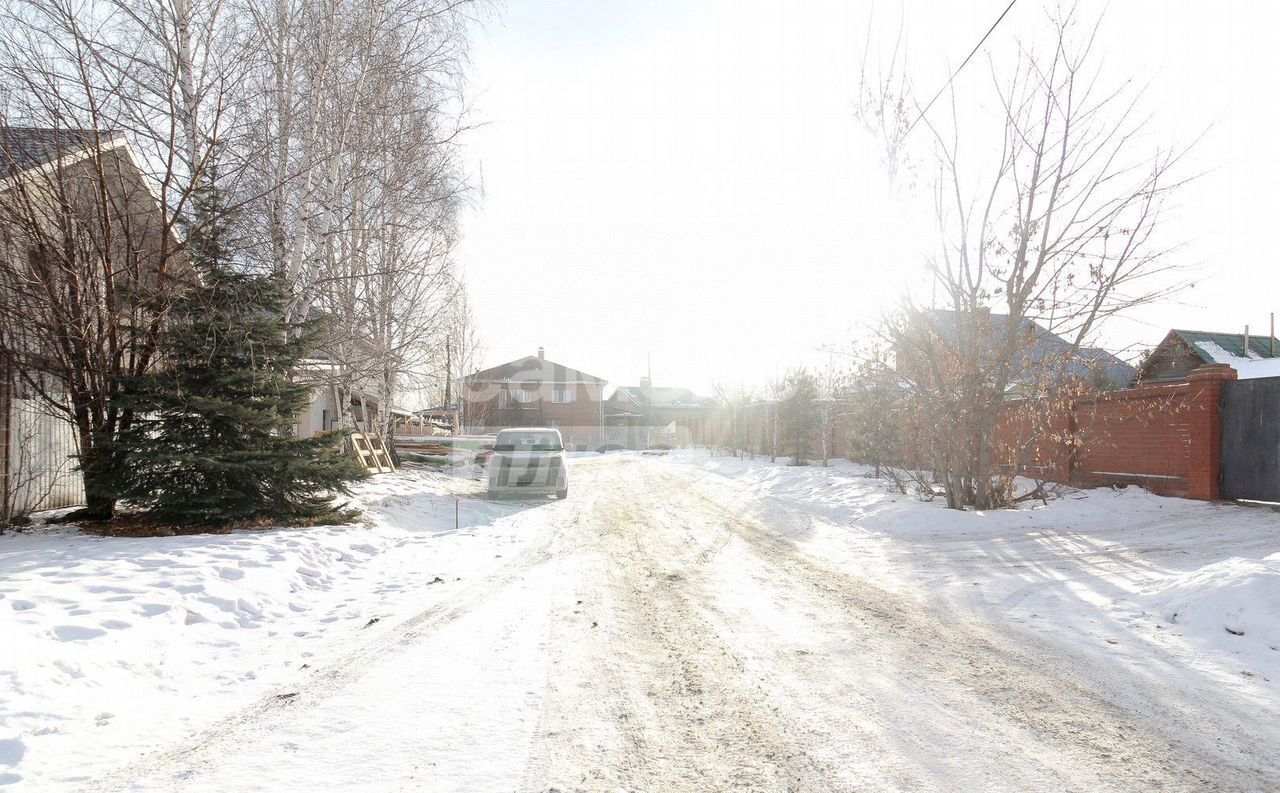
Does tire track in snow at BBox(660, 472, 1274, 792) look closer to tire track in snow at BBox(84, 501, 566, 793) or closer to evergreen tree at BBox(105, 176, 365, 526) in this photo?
tire track in snow at BBox(84, 501, 566, 793)

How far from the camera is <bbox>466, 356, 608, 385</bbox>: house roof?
59781 mm

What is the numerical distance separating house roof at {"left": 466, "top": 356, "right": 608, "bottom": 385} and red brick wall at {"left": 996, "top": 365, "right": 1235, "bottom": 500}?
48.1 meters

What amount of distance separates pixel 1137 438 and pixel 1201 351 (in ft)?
69.1

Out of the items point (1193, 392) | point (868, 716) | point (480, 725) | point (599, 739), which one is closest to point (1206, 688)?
point (868, 716)

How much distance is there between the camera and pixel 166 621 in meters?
5.16

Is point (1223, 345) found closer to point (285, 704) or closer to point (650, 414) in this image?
point (285, 704)

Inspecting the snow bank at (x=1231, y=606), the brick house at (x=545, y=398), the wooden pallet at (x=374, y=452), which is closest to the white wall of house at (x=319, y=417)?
the wooden pallet at (x=374, y=452)

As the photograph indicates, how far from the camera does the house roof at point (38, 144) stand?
7.66 m

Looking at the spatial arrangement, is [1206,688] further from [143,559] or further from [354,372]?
[354,372]

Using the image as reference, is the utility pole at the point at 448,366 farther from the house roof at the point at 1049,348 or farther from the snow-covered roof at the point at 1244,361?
the snow-covered roof at the point at 1244,361

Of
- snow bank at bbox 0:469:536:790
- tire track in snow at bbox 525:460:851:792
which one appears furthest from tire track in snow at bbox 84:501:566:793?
tire track in snow at bbox 525:460:851:792

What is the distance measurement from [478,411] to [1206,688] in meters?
51.0

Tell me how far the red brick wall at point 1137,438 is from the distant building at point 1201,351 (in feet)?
→ 53.3

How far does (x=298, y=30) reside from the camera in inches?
427
